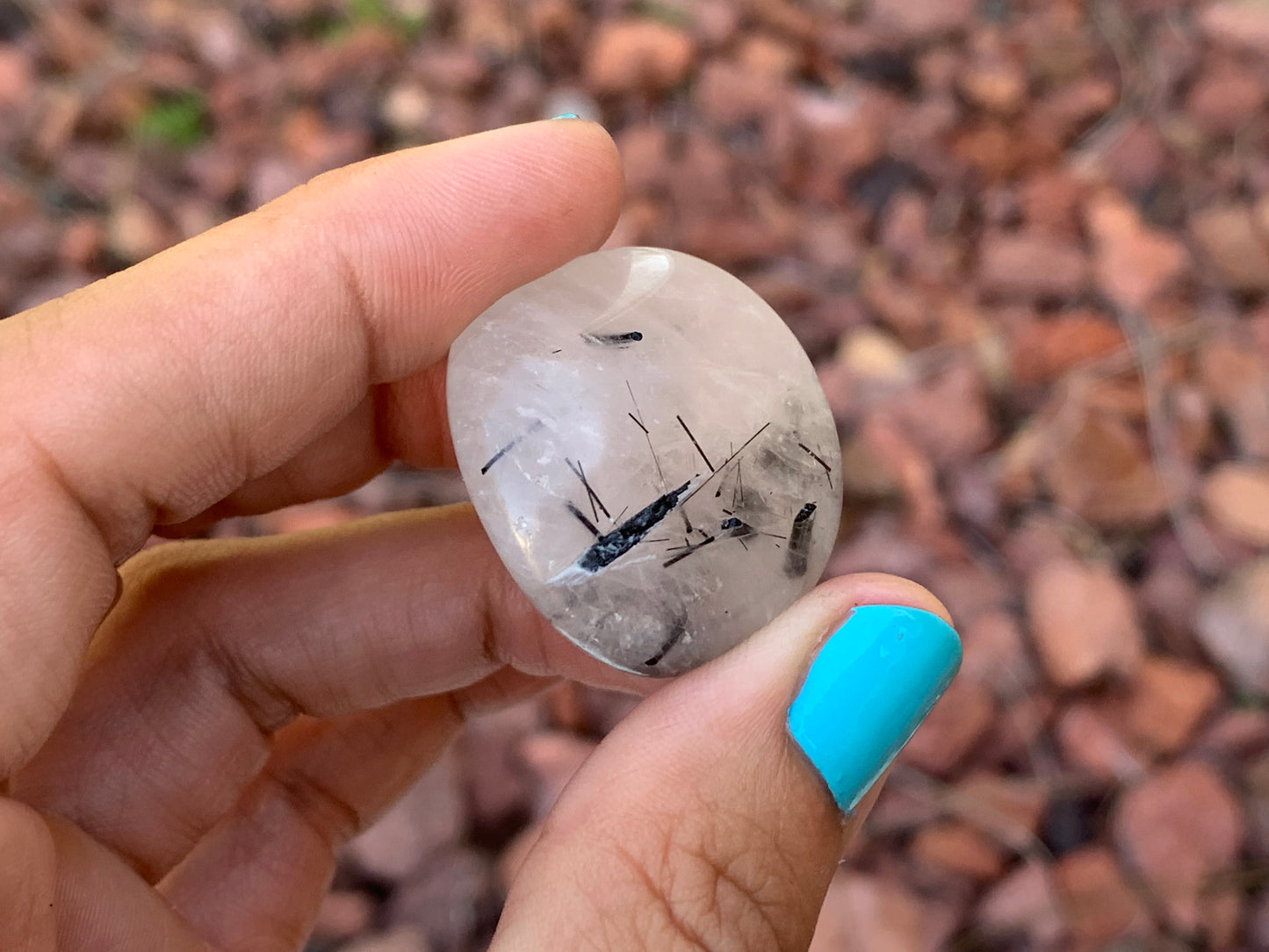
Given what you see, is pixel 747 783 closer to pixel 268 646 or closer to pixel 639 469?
pixel 639 469

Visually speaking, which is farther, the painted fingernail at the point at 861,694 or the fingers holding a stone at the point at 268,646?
the fingers holding a stone at the point at 268,646

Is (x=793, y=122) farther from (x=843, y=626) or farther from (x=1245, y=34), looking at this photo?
(x=843, y=626)

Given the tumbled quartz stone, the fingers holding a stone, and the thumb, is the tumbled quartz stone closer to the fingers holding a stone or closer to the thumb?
the thumb

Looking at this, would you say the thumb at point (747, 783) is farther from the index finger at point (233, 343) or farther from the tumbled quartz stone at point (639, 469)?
the index finger at point (233, 343)

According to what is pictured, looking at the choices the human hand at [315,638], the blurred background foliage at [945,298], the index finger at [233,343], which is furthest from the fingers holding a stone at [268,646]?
the blurred background foliage at [945,298]

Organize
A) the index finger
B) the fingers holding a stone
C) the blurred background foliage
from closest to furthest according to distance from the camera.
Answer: the index finger
the fingers holding a stone
the blurred background foliage

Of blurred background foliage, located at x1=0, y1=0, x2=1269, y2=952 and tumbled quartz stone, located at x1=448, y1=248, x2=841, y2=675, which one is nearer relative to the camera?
tumbled quartz stone, located at x1=448, y1=248, x2=841, y2=675

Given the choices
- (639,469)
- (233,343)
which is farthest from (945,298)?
(233,343)

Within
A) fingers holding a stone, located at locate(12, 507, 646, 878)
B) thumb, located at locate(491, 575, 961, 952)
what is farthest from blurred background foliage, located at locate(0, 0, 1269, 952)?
thumb, located at locate(491, 575, 961, 952)
